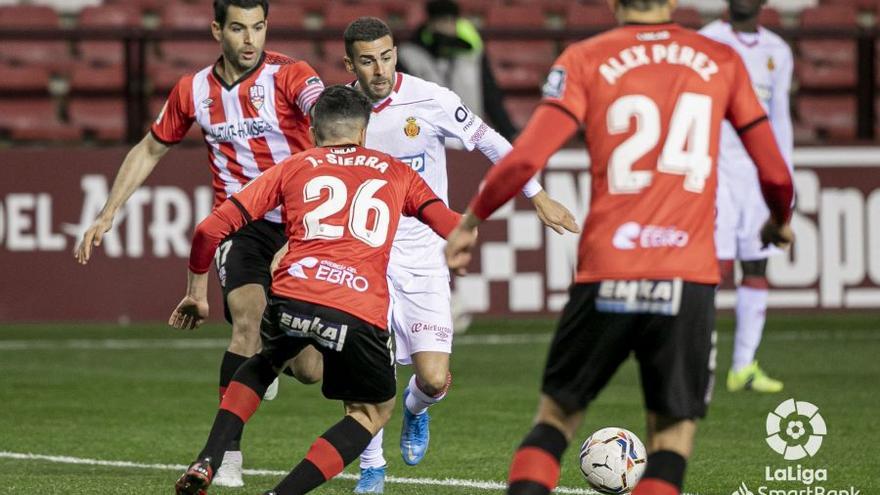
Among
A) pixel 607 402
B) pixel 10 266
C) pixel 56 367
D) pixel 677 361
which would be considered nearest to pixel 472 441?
pixel 607 402

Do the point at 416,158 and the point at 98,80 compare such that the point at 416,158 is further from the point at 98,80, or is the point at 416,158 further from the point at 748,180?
the point at 98,80

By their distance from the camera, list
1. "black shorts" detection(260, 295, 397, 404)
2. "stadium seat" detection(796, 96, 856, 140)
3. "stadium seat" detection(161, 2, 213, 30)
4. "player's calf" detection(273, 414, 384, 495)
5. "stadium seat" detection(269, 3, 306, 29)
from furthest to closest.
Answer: "stadium seat" detection(161, 2, 213, 30) < "stadium seat" detection(269, 3, 306, 29) < "stadium seat" detection(796, 96, 856, 140) < "black shorts" detection(260, 295, 397, 404) < "player's calf" detection(273, 414, 384, 495)

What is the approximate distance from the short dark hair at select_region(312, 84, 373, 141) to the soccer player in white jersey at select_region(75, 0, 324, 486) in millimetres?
1147

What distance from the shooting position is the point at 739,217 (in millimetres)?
10633

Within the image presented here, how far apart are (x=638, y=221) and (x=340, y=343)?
61.5 inches

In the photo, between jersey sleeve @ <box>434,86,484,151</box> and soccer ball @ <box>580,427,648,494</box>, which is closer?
soccer ball @ <box>580,427,648,494</box>

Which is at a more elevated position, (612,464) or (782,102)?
(782,102)

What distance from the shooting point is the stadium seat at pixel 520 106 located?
52.3 feet

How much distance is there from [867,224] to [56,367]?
22.9ft

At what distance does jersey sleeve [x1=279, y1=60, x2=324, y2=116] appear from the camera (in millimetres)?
7594

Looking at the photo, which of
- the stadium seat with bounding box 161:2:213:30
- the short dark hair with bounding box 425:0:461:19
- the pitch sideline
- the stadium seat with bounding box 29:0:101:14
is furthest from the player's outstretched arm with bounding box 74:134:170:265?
the stadium seat with bounding box 29:0:101:14

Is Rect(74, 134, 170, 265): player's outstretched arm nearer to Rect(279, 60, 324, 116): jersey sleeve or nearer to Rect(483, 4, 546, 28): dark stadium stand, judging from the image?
Rect(279, 60, 324, 116): jersey sleeve

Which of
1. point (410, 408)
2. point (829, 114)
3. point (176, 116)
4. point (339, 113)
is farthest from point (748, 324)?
point (829, 114)

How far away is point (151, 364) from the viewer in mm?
12328
